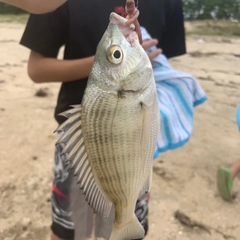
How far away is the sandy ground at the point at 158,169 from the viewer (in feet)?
8.05

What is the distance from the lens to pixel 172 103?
1440 millimetres

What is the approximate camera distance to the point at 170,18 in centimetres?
166

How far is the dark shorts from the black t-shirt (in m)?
0.21

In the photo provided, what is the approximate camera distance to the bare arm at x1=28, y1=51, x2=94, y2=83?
142 cm

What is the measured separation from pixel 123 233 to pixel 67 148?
275 millimetres

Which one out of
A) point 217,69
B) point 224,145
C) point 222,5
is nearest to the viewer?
point 224,145

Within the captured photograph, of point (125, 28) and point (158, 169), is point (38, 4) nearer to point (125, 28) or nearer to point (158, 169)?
point (125, 28)

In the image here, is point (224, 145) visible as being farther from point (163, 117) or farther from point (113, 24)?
point (113, 24)

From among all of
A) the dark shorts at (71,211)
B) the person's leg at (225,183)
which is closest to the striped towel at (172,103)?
the dark shorts at (71,211)

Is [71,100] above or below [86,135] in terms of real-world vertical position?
below

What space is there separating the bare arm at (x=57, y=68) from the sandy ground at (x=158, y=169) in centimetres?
118

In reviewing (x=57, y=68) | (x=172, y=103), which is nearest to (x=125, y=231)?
(x=172, y=103)

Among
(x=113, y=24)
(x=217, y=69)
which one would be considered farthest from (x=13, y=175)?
(x=217, y=69)

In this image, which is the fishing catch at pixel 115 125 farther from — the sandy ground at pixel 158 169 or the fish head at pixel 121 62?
the sandy ground at pixel 158 169
